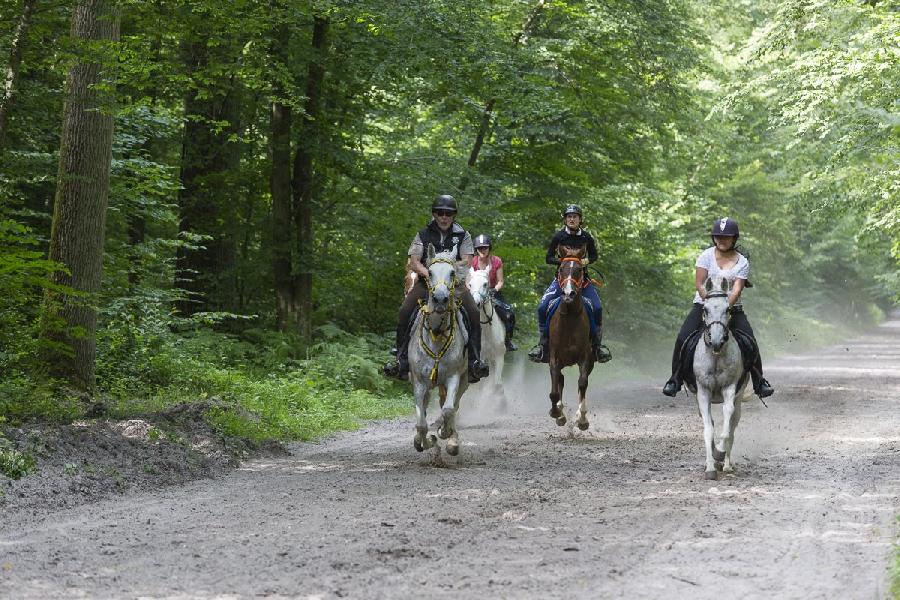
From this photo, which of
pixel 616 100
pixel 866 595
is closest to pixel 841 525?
pixel 866 595

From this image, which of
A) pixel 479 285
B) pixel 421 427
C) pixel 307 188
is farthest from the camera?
pixel 307 188

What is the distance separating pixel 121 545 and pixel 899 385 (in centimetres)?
2197

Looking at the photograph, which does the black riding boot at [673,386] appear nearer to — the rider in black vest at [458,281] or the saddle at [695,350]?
the saddle at [695,350]

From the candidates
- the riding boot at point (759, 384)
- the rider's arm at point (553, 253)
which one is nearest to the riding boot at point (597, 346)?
the rider's arm at point (553, 253)

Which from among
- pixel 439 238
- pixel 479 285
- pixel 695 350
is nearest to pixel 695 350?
pixel 695 350

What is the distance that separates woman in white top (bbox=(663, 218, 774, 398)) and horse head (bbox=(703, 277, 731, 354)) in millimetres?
96

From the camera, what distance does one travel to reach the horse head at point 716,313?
11.2 m

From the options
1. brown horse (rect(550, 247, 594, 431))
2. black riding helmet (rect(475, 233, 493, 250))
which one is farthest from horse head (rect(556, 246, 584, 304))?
black riding helmet (rect(475, 233, 493, 250))

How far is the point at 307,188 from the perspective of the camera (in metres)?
22.4

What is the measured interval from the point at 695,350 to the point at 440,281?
3.08 meters

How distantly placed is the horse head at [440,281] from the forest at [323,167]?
349 centimetres

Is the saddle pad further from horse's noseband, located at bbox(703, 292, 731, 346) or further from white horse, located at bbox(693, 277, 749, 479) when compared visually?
horse's noseband, located at bbox(703, 292, 731, 346)

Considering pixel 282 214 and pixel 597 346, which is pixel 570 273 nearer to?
pixel 597 346

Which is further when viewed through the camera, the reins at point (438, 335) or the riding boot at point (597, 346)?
the riding boot at point (597, 346)
